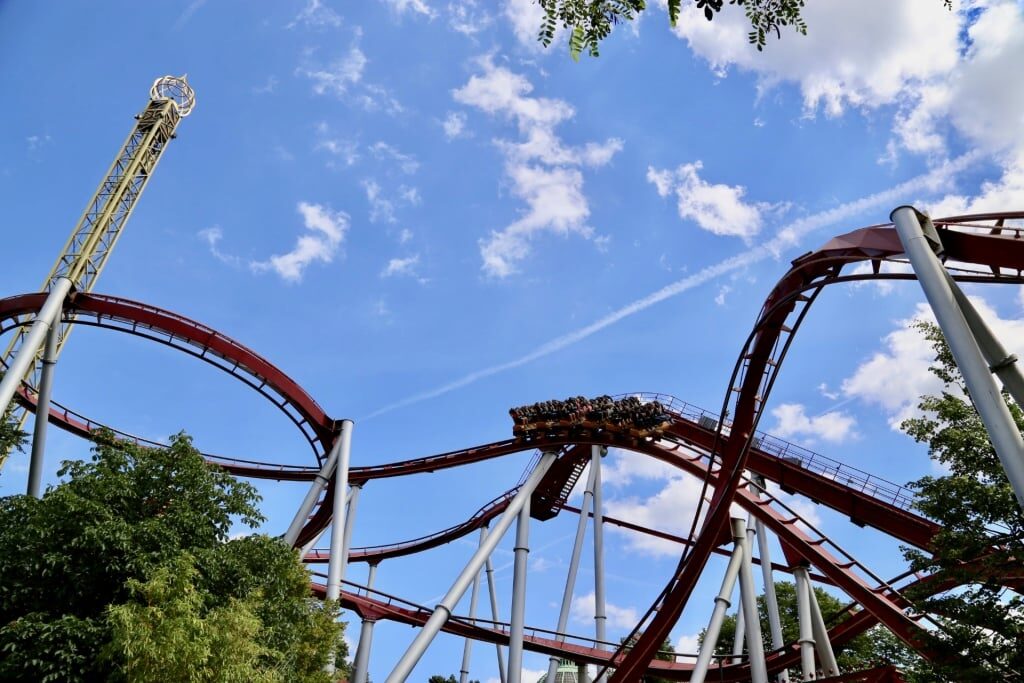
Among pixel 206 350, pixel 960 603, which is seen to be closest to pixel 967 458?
pixel 960 603

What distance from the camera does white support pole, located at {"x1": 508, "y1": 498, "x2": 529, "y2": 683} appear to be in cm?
1533

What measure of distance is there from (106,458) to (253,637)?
140 inches

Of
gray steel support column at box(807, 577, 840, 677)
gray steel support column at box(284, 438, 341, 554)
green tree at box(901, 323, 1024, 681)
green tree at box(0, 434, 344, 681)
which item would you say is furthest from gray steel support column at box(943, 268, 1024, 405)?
gray steel support column at box(284, 438, 341, 554)

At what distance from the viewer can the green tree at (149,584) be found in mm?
8602

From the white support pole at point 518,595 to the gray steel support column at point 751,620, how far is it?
4.32 m

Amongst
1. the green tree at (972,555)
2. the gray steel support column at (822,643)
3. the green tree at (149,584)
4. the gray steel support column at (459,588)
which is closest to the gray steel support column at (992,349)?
the green tree at (972,555)

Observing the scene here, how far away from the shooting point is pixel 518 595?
1588cm

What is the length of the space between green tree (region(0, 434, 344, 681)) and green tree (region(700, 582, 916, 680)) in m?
15.0

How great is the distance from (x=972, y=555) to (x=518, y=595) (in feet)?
29.2

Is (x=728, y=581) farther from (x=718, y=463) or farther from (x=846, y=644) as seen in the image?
(x=846, y=644)

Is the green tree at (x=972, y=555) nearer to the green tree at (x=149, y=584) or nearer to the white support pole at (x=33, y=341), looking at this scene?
the green tree at (x=149, y=584)

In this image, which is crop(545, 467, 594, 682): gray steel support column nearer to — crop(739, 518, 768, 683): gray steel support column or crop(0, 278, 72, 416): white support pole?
crop(739, 518, 768, 683): gray steel support column

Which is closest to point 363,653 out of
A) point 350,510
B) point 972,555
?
point 350,510

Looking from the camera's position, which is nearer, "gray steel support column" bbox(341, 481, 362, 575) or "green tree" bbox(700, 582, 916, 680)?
"gray steel support column" bbox(341, 481, 362, 575)
